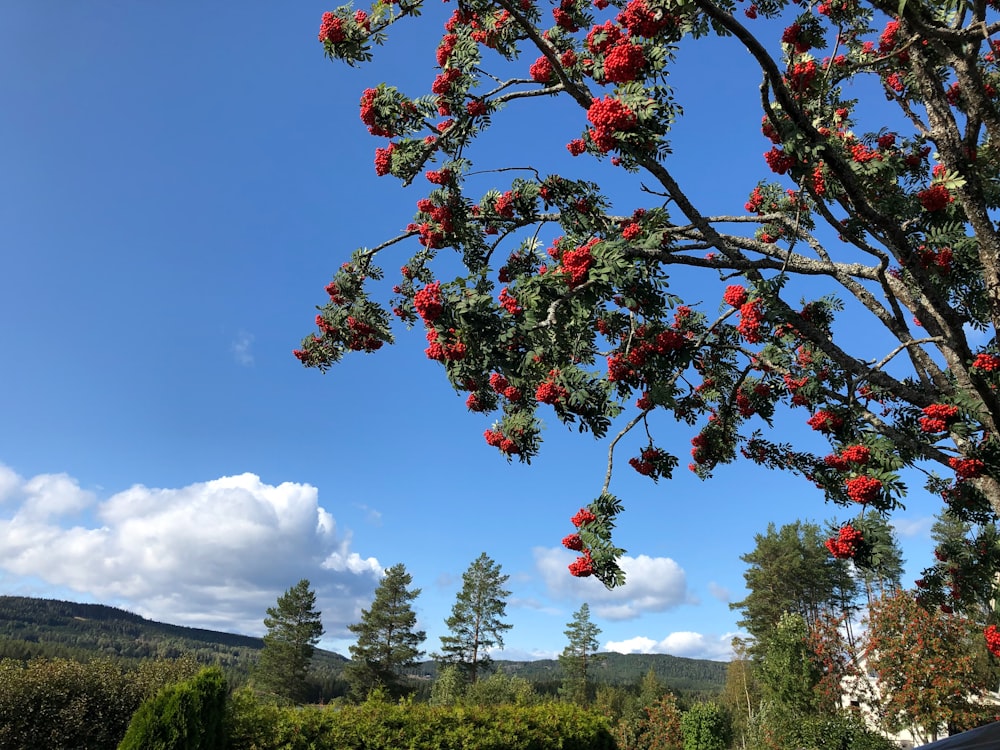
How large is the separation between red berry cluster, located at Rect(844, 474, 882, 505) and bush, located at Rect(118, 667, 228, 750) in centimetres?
827

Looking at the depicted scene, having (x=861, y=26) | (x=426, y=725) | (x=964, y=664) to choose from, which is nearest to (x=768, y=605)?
(x=964, y=664)

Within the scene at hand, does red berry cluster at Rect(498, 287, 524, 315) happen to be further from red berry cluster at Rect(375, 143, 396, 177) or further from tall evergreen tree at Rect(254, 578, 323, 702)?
tall evergreen tree at Rect(254, 578, 323, 702)

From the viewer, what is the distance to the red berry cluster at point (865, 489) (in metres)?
4.77

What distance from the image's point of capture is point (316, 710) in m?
8.41

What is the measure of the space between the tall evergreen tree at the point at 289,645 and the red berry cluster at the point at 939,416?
4950 centimetres

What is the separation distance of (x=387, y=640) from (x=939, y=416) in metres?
45.9

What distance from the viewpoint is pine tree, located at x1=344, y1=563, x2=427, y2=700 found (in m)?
43.1

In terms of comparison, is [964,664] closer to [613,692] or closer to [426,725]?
[426,725]

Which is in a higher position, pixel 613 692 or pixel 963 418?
pixel 963 418

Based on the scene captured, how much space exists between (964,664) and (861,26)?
17691 mm

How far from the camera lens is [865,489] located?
476 cm

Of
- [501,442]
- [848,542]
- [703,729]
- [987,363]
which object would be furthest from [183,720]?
[703,729]

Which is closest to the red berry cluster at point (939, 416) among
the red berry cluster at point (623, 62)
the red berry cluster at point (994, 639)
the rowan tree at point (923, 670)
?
the red berry cluster at point (994, 639)

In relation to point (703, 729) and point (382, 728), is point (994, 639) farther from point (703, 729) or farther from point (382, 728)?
point (703, 729)
